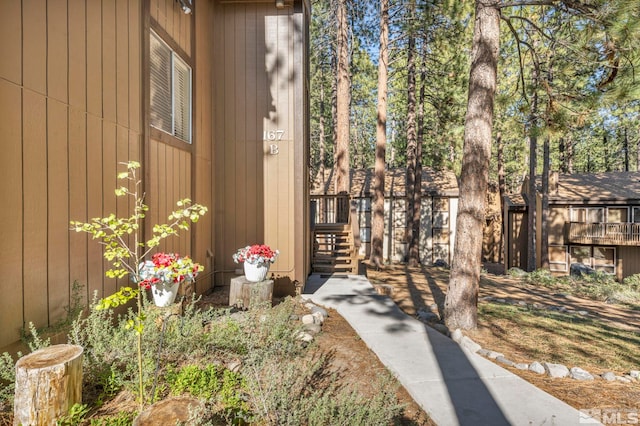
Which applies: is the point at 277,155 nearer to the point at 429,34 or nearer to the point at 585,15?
the point at 585,15

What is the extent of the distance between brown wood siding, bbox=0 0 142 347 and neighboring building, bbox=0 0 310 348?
0.01m

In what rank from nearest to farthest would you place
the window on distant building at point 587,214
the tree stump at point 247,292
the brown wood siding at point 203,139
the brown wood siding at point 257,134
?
the tree stump at point 247,292 → the brown wood siding at point 203,139 → the brown wood siding at point 257,134 → the window on distant building at point 587,214

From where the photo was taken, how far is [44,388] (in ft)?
6.27

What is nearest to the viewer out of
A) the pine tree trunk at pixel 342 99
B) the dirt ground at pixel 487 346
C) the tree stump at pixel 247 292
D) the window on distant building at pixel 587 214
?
the dirt ground at pixel 487 346

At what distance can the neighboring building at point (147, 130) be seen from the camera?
2545mm

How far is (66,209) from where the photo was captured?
293cm

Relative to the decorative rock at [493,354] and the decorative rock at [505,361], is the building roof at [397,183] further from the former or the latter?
the decorative rock at [505,361]

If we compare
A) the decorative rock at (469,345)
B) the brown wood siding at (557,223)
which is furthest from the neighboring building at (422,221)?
the decorative rock at (469,345)

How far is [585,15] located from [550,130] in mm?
1857

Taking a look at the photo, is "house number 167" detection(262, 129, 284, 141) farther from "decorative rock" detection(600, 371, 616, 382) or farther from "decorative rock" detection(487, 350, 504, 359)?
"decorative rock" detection(600, 371, 616, 382)

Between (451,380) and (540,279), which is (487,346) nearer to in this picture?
(451,380)

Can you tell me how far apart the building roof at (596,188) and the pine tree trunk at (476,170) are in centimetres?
1449

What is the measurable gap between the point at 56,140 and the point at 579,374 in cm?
505

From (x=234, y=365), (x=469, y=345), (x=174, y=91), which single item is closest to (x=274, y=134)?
(x=174, y=91)
